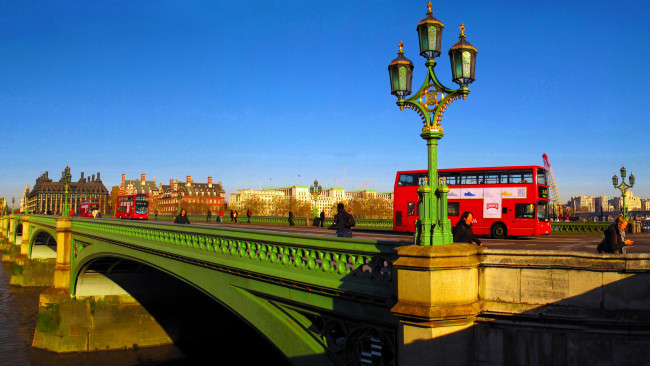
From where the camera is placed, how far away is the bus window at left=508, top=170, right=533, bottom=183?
26.5 metres

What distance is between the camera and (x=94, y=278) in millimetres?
29688

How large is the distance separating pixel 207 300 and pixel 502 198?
18.3 metres

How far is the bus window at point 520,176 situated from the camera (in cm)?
2652

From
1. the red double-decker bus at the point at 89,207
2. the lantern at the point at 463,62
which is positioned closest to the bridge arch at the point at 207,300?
the lantern at the point at 463,62

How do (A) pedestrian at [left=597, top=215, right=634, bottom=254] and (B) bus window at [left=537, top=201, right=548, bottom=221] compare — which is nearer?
(A) pedestrian at [left=597, top=215, right=634, bottom=254]

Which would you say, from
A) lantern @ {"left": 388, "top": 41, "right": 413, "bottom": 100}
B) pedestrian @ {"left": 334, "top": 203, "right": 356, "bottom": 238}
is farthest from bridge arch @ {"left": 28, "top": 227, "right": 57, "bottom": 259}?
lantern @ {"left": 388, "top": 41, "right": 413, "bottom": 100}

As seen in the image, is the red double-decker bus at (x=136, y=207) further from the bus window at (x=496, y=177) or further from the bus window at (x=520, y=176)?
the bus window at (x=520, y=176)

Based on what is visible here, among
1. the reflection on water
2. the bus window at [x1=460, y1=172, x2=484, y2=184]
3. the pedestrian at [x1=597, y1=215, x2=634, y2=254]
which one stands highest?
the bus window at [x1=460, y1=172, x2=484, y2=184]

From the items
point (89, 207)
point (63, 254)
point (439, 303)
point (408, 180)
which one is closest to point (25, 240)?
point (89, 207)

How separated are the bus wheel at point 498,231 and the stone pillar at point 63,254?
2396 cm

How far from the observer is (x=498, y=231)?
27141 mm

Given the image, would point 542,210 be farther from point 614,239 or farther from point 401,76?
point 401,76

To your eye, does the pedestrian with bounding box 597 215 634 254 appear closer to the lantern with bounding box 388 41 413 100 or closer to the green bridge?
the green bridge

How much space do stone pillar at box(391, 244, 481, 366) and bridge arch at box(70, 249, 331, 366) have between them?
2.94 meters
